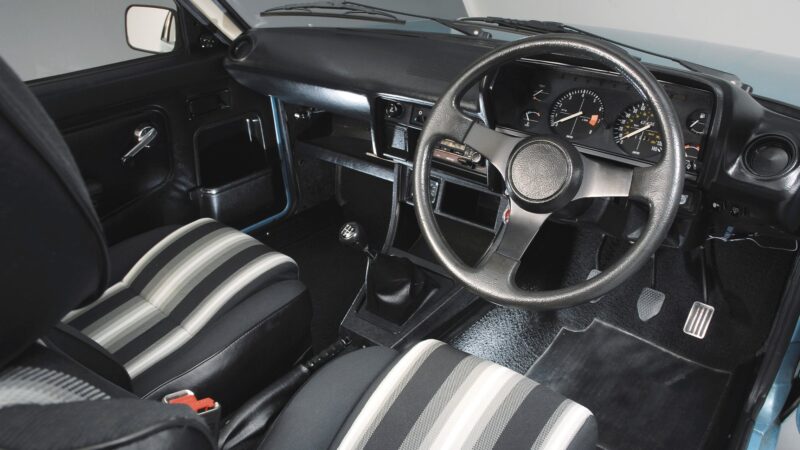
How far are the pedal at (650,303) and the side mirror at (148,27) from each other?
1690mm

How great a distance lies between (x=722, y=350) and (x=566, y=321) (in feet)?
1.58

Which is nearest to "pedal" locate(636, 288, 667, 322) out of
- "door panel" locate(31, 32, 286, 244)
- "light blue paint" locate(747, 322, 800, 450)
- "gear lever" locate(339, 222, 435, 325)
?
"light blue paint" locate(747, 322, 800, 450)

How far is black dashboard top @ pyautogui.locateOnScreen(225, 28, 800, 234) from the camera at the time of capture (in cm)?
128

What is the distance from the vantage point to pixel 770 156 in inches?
50.9

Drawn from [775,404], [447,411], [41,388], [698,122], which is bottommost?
[775,404]

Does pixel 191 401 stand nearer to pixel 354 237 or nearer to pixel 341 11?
pixel 354 237

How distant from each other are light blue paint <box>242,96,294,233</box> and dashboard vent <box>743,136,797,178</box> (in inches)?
64.7

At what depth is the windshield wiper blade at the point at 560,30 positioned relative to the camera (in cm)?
146

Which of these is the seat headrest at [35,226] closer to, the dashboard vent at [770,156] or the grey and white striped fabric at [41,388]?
the grey and white striped fabric at [41,388]

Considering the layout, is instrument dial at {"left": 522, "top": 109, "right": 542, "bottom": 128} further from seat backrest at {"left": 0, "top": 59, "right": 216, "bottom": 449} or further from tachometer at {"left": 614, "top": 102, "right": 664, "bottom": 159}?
seat backrest at {"left": 0, "top": 59, "right": 216, "bottom": 449}

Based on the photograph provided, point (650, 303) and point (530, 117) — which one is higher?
point (530, 117)

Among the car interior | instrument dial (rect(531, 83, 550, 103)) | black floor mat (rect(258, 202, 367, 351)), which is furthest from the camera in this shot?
black floor mat (rect(258, 202, 367, 351))

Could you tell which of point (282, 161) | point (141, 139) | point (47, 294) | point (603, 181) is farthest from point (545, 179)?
point (282, 161)

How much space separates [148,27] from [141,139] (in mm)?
342
